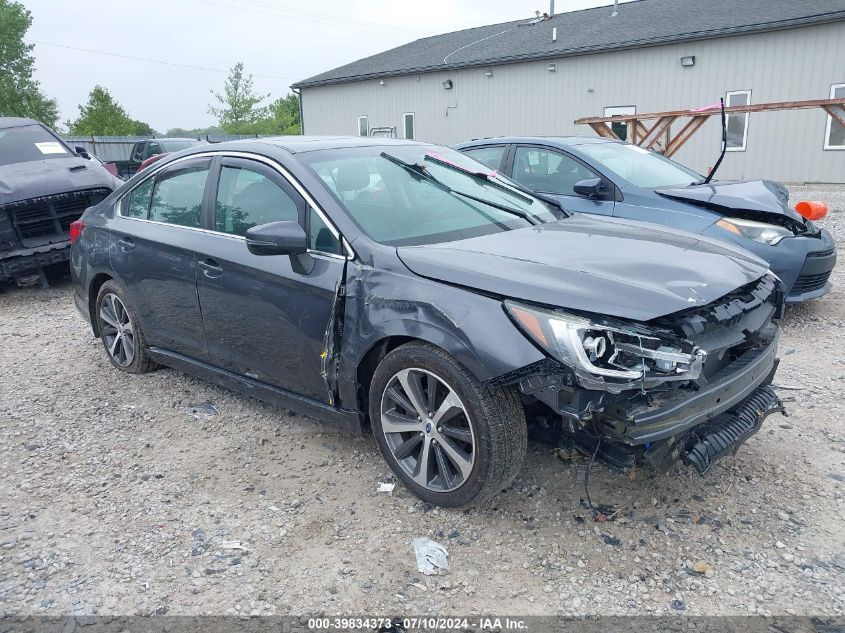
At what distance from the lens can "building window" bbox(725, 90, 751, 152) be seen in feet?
58.2

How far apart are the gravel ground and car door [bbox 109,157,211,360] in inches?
23.1

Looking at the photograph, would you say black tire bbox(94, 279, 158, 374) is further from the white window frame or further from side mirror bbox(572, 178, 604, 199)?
the white window frame

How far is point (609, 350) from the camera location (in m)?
2.60

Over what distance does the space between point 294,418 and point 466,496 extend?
158 centimetres

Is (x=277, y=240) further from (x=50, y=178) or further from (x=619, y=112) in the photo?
(x=619, y=112)

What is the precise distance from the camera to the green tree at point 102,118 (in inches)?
1834

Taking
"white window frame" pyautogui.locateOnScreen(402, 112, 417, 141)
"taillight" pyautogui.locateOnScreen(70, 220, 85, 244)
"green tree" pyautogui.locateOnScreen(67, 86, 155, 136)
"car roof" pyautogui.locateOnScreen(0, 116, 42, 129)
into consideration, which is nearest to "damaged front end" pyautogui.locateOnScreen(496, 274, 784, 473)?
"taillight" pyautogui.locateOnScreen(70, 220, 85, 244)

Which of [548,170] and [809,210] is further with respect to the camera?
[548,170]

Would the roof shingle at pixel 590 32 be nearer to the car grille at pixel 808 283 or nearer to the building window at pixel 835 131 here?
the building window at pixel 835 131

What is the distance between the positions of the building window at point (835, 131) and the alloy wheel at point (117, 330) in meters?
17.3

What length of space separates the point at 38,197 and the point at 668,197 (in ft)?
20.9

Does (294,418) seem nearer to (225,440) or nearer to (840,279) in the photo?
(225,440)

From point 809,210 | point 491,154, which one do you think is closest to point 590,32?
point 491,154

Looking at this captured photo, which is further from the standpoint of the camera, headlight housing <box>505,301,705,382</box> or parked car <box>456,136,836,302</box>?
parked car <box>456,136,836,302</box>
